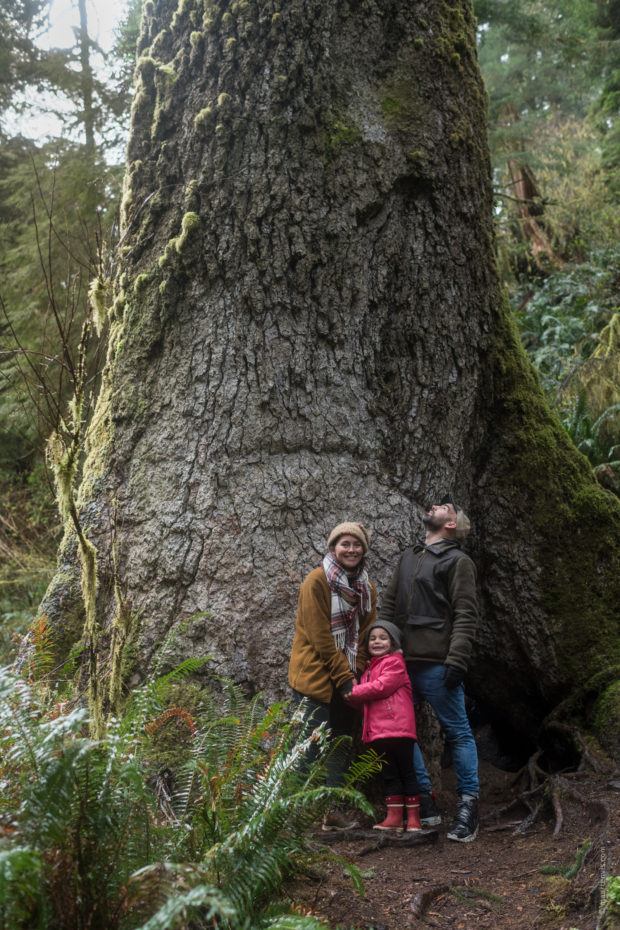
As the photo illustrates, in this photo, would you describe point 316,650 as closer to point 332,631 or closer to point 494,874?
point 332,631

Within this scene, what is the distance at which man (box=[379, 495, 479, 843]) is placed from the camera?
14.1 ft

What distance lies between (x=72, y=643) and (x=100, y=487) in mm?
1123

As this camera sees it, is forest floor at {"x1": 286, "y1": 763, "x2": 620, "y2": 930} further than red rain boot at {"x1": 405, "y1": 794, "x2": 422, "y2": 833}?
No

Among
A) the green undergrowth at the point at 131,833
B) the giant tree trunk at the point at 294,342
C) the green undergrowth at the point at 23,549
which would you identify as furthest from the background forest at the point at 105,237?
the green undergrowth at the point at 131,833

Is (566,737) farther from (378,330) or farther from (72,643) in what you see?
(72,643)

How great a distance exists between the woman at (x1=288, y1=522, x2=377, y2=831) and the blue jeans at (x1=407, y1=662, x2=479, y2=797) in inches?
19.3

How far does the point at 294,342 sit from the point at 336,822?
3174mm

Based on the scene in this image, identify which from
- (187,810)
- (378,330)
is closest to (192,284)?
(378,330)

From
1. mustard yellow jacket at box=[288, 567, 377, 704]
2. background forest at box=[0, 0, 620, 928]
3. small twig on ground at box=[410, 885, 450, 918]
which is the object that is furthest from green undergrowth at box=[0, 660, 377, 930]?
mustard yellow jacket at box=[288, 567, 377, 704]

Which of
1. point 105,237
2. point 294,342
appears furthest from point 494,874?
point 105,237

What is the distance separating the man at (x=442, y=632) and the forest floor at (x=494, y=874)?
0.94 ft

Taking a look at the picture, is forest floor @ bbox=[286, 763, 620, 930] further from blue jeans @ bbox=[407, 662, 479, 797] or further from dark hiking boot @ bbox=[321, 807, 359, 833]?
blue jeans @ bbox=[407, 662, 479, 797]

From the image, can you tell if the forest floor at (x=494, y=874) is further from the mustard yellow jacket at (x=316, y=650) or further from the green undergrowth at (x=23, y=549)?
the green undergrowth at (x=23, y=549)

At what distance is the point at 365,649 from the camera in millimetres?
4605
